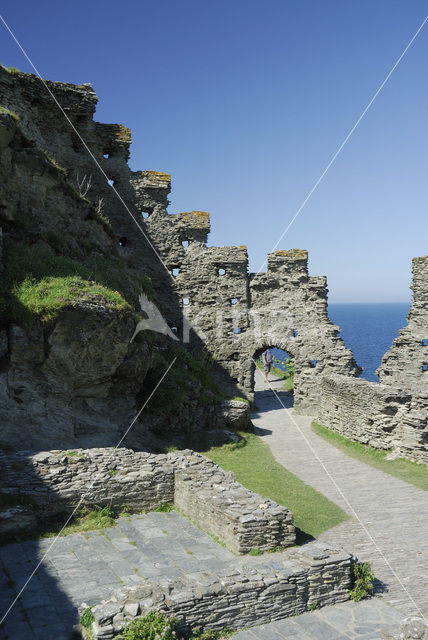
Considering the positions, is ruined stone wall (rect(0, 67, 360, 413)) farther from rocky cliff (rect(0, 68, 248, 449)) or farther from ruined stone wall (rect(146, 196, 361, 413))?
rocky cliff (rect(0, 68, 248, 449))

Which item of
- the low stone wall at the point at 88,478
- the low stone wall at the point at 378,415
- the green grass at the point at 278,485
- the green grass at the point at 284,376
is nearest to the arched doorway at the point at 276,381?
the green grass at the point at 284,376

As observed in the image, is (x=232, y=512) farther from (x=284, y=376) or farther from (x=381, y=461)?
(x=284, y=376)

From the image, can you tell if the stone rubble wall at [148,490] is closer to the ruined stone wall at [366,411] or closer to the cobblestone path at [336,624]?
the cobblestone path at [336,624]

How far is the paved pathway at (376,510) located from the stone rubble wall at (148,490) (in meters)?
1.92

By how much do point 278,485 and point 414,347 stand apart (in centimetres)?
1358

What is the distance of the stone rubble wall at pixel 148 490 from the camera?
9.91 metres

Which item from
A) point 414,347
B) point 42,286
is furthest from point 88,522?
point 414,347

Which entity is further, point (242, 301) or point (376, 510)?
point (242, 301)

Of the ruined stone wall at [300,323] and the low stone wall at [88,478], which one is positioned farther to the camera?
the ruined stone wall at [300,323]

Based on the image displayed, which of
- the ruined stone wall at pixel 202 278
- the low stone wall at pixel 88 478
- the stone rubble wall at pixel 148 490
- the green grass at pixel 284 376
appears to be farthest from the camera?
the green grass at pixel 284 376

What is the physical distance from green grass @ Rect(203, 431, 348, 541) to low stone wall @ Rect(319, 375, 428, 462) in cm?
349

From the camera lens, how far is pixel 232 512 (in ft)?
33.1

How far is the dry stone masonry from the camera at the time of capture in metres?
16.9

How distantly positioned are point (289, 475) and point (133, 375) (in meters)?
5.77
